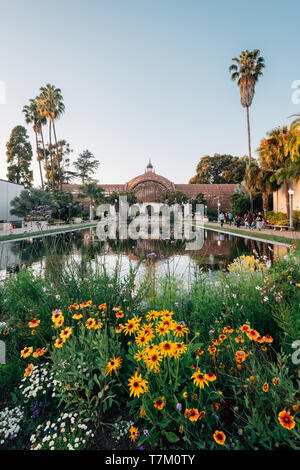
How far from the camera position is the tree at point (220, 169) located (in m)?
71.3

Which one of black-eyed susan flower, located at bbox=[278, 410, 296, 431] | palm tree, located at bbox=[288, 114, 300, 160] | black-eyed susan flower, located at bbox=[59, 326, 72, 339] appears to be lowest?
black-eyed susan flower, located at bbox=[278, 410, 296, 431]

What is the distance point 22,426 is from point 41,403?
0.60 feet

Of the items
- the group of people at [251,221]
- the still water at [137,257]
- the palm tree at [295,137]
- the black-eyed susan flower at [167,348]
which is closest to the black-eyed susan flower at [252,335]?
the black-eyed susan flower at [167,348]

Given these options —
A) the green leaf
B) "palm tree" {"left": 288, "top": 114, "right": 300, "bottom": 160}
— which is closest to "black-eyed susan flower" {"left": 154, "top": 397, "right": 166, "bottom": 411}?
the green leaf

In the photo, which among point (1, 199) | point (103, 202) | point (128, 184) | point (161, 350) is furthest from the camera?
point (128, 184)

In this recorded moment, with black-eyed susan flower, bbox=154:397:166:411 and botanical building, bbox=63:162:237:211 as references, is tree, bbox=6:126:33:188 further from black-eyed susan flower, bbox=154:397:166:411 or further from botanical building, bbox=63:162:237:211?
black-eyed susan flower, bbox=154:397:166:411

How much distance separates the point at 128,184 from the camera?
67.4m

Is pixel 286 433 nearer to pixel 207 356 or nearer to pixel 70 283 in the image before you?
pixel 207 356

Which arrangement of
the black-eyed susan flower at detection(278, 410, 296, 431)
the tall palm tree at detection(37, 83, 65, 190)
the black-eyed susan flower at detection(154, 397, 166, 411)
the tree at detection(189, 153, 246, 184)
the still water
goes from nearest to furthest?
the black-eyed susan flower at detection(278, 410, 296, 431) < the black-eyed susan flower at detection(154, 397, 166, 411) < the still water < the tall palm tree at detection(37, 83, 65, 190) < the tree at detection(189, 153, 246, 184)

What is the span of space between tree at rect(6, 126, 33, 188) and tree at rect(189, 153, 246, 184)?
47.1 m

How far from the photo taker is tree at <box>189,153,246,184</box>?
7126 centimetres

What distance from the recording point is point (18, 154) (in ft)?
165

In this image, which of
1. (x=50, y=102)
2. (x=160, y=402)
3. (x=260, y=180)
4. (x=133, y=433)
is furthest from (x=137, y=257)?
(x=50, y=102)
